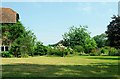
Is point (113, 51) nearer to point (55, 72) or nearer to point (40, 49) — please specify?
point (40, 49)

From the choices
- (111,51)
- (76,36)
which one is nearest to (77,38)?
(76,36)

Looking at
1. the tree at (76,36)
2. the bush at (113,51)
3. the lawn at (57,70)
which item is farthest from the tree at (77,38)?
the lawn at (57,70)

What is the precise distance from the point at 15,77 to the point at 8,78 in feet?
0.97

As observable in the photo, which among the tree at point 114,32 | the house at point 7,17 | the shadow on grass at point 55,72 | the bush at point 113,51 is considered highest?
the house at point 7,17

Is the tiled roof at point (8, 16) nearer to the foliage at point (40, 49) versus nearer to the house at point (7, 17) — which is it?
the house at point (7, 17)

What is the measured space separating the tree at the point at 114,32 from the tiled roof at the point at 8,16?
19.5 m

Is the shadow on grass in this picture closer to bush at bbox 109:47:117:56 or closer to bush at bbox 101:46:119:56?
bush at bbox 101:46:119:56

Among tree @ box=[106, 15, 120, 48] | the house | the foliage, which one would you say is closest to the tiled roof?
the house

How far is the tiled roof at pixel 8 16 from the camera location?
180ft

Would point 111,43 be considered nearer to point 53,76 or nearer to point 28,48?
point 28,48

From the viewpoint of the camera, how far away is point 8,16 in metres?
57.1

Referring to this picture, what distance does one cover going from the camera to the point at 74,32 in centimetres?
8931

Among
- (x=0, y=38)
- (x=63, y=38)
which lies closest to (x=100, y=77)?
(x=0, y=38)

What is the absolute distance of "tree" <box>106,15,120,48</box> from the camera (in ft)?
139
